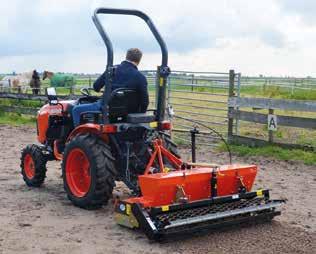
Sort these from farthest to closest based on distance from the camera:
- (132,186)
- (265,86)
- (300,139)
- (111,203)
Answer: (265,86) → (300,139) → (111,203) → (132,186)

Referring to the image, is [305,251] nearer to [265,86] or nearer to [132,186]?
[132,186]

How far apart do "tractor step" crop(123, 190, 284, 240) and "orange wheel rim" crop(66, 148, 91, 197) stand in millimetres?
1404

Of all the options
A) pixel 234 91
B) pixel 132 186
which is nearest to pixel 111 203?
pixel 132 186

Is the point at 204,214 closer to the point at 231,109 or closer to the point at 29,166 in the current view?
the point at 29,166

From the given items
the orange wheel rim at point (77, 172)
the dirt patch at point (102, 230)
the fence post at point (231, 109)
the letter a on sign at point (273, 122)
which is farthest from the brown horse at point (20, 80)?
the orange wheel rim at point (77, 172)

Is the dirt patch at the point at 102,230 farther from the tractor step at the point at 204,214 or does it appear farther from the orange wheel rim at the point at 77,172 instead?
the orange wheel rim at the point at 77,172

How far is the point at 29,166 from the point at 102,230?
2.52m

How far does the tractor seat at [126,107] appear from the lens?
664 centimetres

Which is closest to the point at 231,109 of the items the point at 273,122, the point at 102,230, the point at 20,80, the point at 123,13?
the point at 273,122

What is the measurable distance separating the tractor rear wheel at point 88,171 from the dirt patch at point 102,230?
17 cm

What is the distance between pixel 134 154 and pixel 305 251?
226cm

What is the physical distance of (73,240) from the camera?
5617 millimetres

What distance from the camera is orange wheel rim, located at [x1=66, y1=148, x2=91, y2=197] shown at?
6.93m

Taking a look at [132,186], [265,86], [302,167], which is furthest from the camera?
[265,86]
